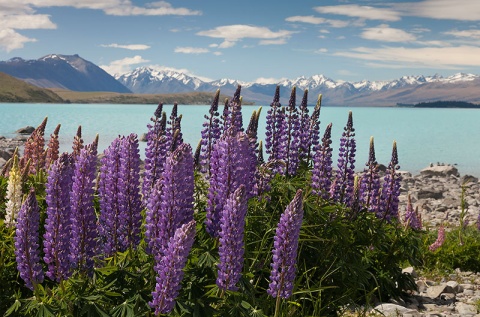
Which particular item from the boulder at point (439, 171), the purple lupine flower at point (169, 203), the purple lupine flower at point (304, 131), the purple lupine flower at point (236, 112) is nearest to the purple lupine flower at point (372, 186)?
the purple lupine flower at point (304, 131)

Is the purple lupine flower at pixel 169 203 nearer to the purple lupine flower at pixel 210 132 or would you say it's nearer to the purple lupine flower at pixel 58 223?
the purple lupine flower at pixel 58 223

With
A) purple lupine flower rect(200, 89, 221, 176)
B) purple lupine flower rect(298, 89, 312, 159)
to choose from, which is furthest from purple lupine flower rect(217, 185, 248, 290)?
purple lupine flower rect(298, 89, 312, 159)

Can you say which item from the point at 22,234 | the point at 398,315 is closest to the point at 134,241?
the point at 22,234

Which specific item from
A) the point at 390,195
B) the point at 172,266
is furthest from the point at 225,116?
the point at 172,266

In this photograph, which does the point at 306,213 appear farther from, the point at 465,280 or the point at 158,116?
the point at 465,280

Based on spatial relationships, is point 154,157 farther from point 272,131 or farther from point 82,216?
point 272,131

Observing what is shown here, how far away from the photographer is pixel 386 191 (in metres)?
9.60

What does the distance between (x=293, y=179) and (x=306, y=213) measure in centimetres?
80

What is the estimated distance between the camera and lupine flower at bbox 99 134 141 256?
5344 mm

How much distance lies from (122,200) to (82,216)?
402mm

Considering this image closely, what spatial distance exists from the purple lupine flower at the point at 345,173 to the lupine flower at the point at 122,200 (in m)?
4.38

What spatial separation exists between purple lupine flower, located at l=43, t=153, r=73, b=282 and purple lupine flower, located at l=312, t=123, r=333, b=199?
412 cm

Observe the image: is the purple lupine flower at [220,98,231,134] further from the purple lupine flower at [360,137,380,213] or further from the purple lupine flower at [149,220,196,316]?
the purple lupine flower at [149,220,196,316]

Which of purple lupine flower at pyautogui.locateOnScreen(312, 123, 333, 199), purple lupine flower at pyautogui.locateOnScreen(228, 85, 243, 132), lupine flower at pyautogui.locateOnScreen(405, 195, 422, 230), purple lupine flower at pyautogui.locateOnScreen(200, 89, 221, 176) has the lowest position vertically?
lupine flower at pyautogui.locateOnScreen(405, 195, 422, 230)
